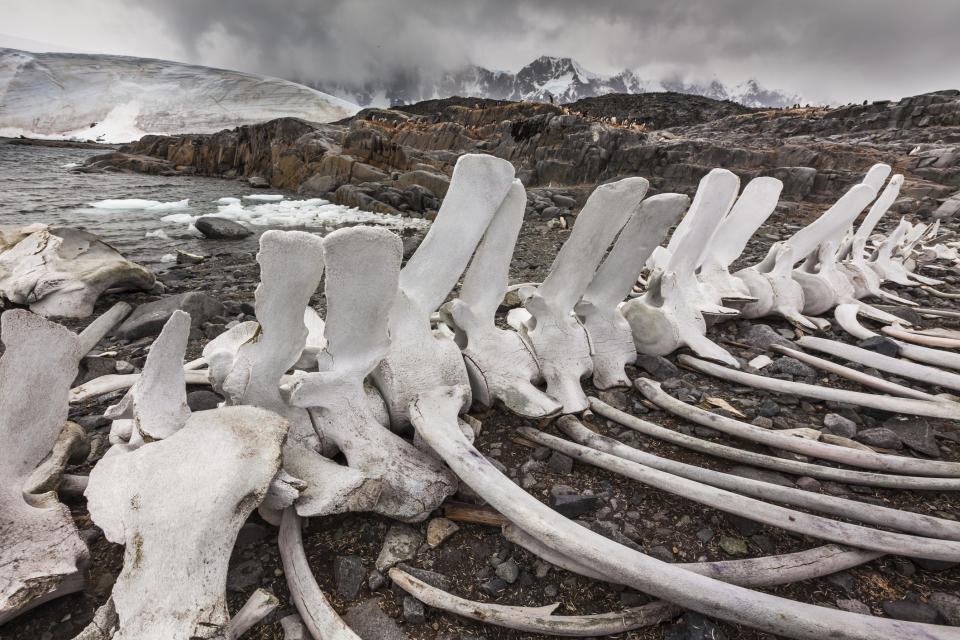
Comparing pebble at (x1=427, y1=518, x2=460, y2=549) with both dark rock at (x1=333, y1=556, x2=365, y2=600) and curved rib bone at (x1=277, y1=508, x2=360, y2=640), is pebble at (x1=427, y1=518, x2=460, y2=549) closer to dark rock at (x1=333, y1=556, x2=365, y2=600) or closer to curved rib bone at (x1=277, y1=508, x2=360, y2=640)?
dark rock at (x1=333, y1=556, x2=365, y2=600)

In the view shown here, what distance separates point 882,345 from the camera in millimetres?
3010

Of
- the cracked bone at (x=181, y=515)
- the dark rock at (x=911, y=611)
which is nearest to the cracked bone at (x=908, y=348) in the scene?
the dark rock at (x=911, y=611)

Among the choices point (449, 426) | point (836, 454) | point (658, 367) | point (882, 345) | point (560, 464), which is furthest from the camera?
point (882, 345)

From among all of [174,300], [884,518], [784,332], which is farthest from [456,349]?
[174,300]

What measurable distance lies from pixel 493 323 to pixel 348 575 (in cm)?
126

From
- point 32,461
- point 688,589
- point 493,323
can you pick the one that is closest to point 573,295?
point 493,323

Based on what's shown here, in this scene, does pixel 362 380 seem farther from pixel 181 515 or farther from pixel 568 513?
pixel 568 513

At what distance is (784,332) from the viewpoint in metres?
3.50

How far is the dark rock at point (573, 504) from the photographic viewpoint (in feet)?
5.67

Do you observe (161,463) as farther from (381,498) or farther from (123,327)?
(123,327)

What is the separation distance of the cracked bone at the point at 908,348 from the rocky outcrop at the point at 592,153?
8701 millimetres

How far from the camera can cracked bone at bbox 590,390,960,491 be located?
5.64ft

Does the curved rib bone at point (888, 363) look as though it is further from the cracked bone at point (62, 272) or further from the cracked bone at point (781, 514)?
the cracked bone at point (62, 272)

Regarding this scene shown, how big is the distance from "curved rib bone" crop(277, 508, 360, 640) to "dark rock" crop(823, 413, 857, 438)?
2.59 meters
